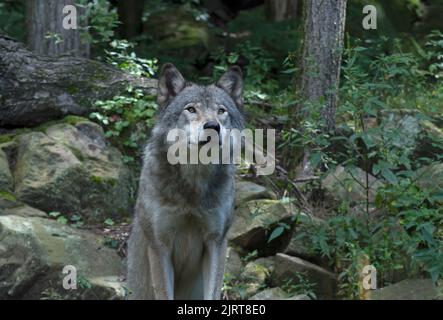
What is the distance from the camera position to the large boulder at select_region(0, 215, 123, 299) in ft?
22.5

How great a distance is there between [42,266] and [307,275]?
8.86 ft

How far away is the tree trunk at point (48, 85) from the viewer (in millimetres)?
9312

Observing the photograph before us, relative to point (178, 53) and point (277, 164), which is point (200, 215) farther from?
point (178, 53)

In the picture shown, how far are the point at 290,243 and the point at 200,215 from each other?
2262 millimetres

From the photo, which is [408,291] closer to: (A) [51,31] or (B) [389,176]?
(B) [389,176]

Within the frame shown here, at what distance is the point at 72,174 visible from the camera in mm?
8477

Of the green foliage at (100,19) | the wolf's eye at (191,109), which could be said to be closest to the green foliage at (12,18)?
the green foliage at (100,19)

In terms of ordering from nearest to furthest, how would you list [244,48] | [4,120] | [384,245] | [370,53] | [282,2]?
[384,245], [4,120], [370,53], [244,48], [282,2]

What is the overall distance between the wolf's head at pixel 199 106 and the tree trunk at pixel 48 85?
326 cm

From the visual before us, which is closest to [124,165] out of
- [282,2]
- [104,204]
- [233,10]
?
[104,204]

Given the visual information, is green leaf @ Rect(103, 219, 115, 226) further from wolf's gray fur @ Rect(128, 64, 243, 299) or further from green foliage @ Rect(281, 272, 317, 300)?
green foliage @ Rect(281, 272, 317, 300)

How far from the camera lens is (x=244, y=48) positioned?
13.3m

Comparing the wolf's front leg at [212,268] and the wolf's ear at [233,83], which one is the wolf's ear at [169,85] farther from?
the wolf's front leg at [212,268]

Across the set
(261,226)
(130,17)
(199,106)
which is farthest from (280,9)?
(199,106)
